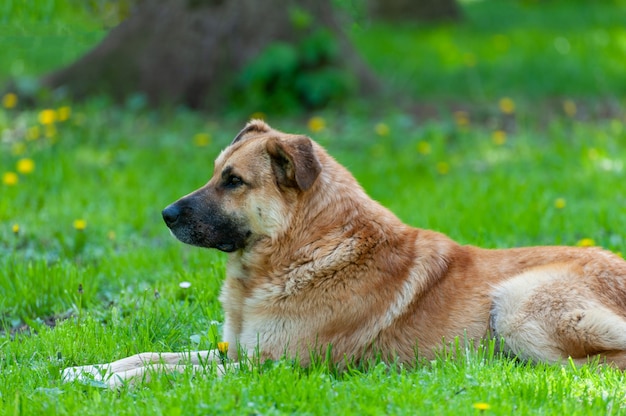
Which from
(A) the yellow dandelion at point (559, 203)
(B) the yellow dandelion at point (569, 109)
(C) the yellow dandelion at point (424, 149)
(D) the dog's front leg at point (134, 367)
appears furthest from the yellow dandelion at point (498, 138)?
(D) the dog's front leg at point (134, 367)

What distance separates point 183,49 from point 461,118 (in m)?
3.69

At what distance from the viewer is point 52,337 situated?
5.05 metres

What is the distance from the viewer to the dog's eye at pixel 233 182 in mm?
4922

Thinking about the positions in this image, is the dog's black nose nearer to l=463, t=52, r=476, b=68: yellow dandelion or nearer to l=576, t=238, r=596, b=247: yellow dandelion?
l=576, t=238, r=596, b=247: yellow dandelion

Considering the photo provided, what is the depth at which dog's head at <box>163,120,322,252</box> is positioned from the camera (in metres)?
4.86

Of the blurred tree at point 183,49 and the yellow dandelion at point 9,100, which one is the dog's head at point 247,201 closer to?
the blurred tree at point 183,49

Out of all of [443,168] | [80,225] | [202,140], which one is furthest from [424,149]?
[80,225]

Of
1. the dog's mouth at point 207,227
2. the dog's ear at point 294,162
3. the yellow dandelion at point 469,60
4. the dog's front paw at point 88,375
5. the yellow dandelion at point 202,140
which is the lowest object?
the dog's front paw at point 88,375

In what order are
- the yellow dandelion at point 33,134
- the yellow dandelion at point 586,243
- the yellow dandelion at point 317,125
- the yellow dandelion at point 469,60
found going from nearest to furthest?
the yellow dandelion at point 586,243
the yellow dandelion at point 33,134
the yellow dandelion at point 317,125
the yellow dandelion at point 469,60

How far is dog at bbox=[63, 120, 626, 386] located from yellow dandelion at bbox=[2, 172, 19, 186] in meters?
3.73

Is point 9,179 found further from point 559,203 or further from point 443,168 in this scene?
Result: point 559,203

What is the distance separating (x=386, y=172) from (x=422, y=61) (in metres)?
5.05

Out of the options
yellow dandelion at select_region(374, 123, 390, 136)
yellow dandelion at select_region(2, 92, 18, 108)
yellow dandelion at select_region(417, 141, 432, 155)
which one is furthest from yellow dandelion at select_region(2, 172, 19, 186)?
yellow dandelion at select_region(417, 141, 432, 155)

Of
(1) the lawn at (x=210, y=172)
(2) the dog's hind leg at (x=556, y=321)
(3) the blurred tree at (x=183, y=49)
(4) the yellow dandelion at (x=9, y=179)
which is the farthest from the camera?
(3) the blurred tree at (x=183, y=49)
